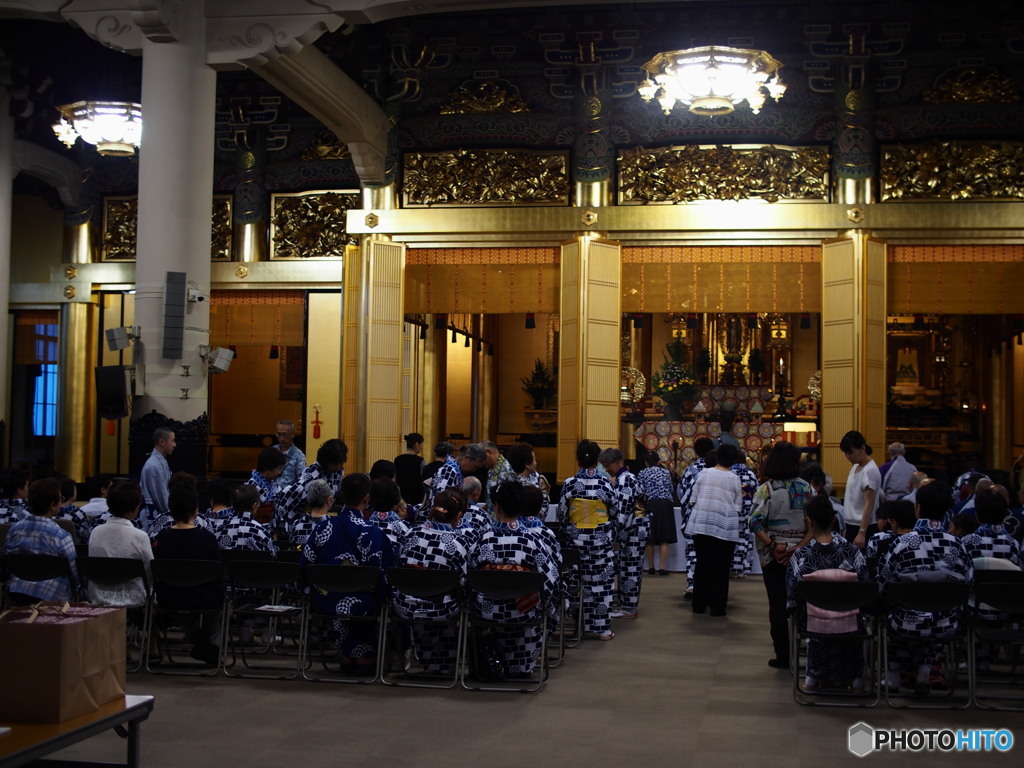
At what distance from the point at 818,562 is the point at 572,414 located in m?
7.86

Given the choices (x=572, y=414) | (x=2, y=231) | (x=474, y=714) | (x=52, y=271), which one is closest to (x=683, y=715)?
(x=474, y=714)

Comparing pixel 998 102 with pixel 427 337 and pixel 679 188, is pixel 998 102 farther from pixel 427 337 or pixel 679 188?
pixel 427 337

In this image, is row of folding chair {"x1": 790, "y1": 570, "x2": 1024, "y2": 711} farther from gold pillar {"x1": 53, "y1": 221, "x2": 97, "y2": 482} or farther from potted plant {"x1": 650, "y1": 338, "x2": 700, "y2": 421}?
gold pillar {"x1": 53, "y1": 221, "x2": 97, "y2": 482}

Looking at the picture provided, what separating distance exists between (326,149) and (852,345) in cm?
718

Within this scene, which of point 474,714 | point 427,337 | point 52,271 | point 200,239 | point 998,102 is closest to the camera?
point 474,714

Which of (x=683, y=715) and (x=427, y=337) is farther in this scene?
(x=427, y=337)

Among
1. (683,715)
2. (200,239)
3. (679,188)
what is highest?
(679,188)

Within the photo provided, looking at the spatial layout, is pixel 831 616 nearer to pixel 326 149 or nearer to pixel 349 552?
pixel 349 552

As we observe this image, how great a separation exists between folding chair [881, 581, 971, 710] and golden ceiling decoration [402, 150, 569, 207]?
9137 mm

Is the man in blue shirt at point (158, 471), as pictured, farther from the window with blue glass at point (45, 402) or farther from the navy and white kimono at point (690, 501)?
the window with blue glass at point (45, 402)

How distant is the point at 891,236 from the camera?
13.5 metres

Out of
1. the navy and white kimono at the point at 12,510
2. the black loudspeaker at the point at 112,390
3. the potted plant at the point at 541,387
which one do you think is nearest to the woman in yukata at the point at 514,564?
the navy and white kimono at the point at 12,510

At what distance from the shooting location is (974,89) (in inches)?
532

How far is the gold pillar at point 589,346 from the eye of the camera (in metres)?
13.6
